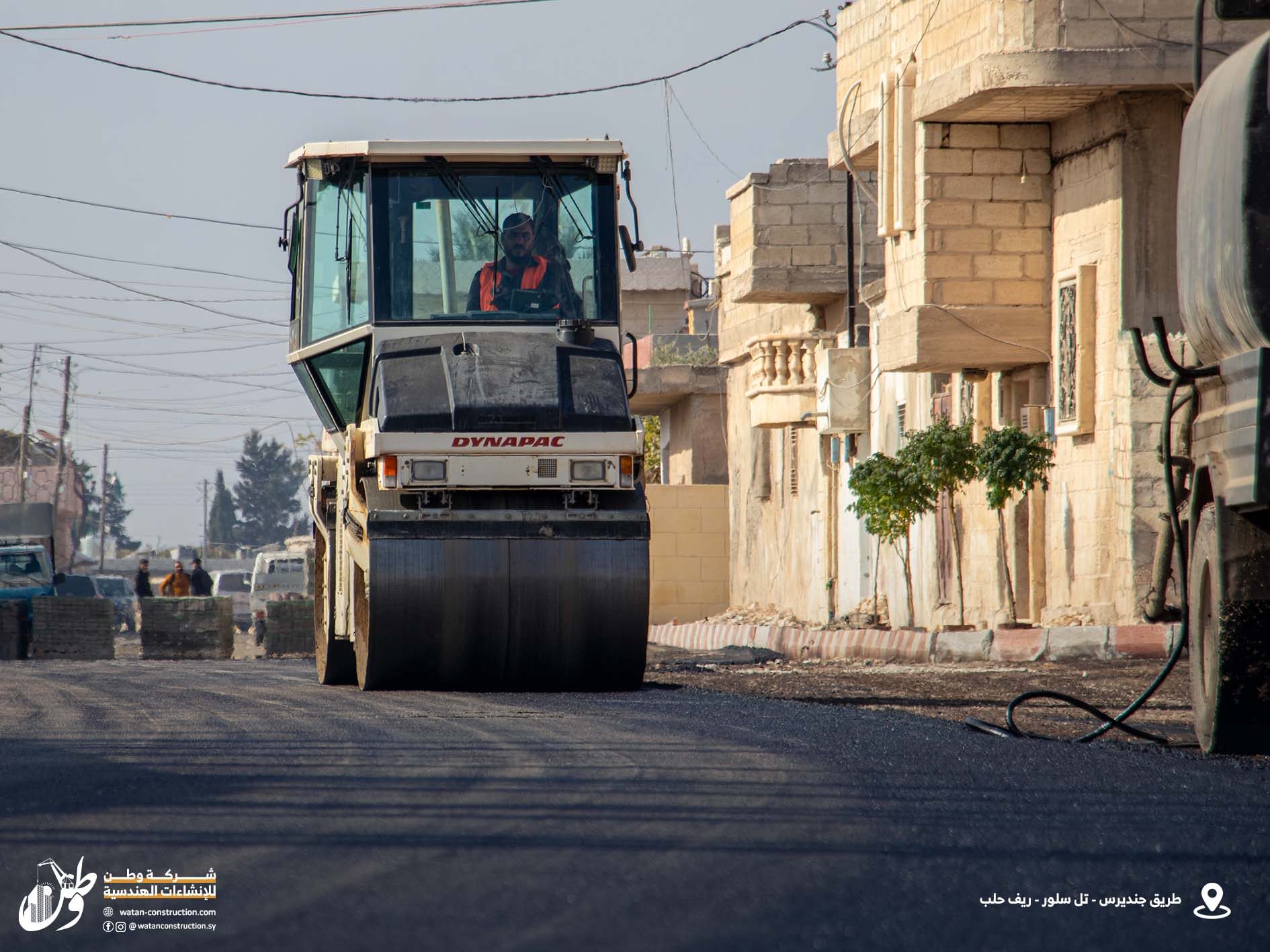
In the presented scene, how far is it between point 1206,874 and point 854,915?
1124mm

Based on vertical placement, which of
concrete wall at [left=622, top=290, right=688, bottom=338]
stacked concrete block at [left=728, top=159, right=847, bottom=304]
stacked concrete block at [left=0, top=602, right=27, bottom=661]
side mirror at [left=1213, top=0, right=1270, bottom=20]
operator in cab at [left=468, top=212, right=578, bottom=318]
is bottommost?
stacked concrete block at [left=0, top=602, right=27, bottom=661]

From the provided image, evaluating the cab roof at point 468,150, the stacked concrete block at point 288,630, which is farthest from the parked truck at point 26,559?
the cab roof at point 468,150

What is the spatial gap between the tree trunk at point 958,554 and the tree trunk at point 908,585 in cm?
92

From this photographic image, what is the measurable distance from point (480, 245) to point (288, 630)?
16.8 m

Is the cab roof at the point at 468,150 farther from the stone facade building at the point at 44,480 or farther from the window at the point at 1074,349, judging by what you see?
the stone facade building at the point at 44,480

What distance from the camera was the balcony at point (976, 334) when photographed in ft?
65.2

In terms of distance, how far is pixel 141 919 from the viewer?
4.02 m

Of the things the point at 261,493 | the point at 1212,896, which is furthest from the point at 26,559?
the point at 261,493

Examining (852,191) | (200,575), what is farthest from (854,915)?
(200,575)

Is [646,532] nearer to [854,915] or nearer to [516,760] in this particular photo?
[516,760]

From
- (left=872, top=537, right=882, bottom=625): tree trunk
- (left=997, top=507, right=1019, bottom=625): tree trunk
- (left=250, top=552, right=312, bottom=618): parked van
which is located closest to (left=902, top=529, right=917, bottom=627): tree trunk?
(left=872, top=537, right=882, bottom=625): tree trunk

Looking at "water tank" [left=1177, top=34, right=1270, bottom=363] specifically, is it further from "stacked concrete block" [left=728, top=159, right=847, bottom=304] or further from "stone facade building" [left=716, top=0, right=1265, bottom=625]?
"stacked concrete block" [left=728, top=159, right=847, bottom=304]

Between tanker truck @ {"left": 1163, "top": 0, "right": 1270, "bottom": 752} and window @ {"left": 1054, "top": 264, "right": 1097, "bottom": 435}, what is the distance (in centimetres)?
1096

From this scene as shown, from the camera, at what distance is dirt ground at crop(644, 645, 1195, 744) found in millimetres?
10320
